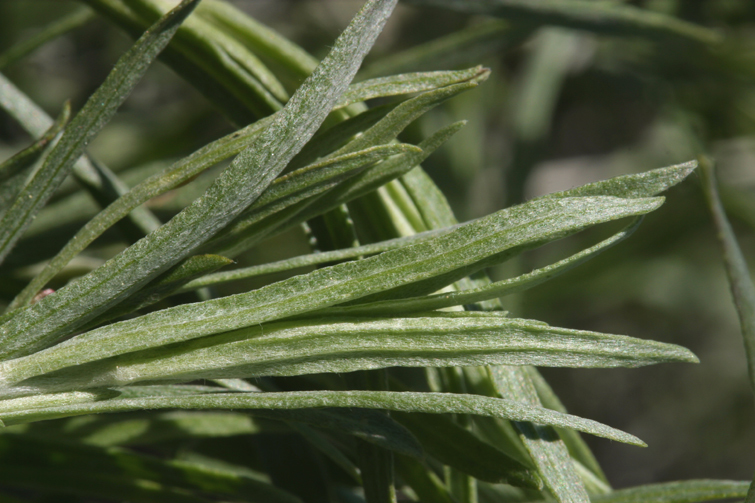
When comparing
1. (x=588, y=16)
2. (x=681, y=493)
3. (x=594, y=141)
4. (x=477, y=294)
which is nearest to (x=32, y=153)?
(x=477, y=294)

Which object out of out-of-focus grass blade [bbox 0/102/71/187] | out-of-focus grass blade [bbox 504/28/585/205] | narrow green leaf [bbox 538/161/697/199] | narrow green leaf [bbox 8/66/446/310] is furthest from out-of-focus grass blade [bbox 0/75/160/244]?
out-of-focus grass blade [bbox 504/28/585/205]

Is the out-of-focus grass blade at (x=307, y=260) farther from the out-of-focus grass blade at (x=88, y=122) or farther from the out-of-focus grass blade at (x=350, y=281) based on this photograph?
the out-of-focus grass blade at (x=88, y=122)

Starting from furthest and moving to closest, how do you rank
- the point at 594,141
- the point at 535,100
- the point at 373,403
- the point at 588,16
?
the point at 594,141 → the point at 535,100 → the point at 588,16 → the point at 373,403

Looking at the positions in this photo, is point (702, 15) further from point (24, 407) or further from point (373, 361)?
point (24, 407)

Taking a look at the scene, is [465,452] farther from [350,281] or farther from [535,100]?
[535,100]

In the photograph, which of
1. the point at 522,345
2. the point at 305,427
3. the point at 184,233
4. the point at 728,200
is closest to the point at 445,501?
the point at 305,427
